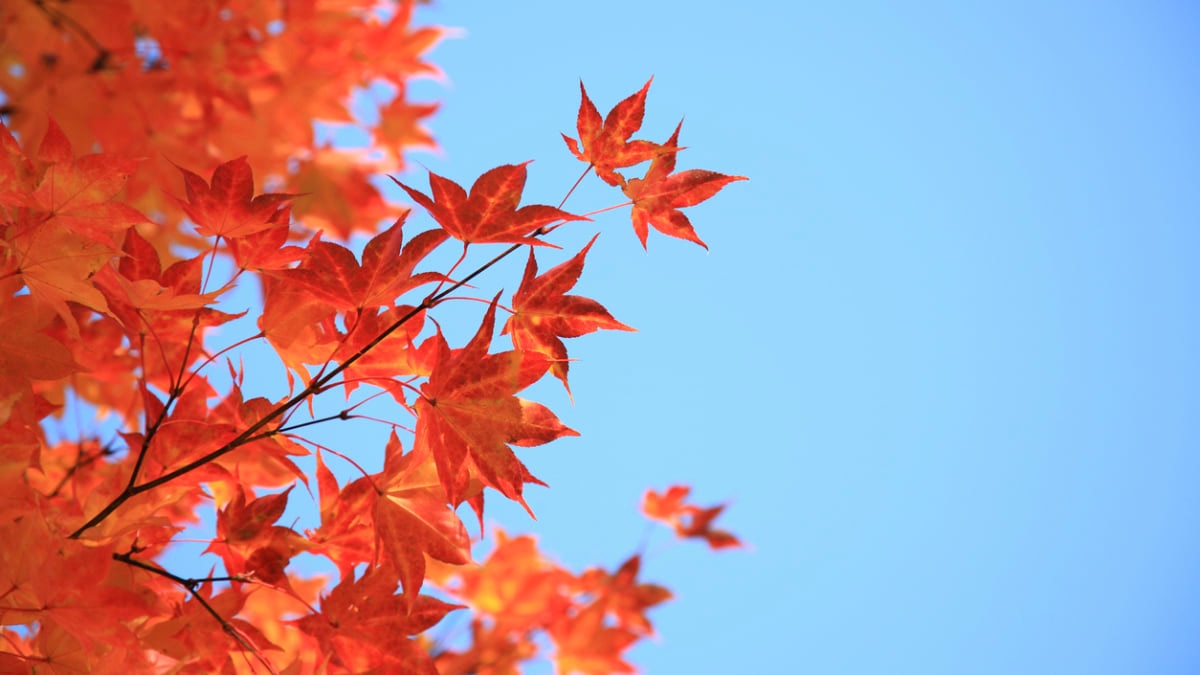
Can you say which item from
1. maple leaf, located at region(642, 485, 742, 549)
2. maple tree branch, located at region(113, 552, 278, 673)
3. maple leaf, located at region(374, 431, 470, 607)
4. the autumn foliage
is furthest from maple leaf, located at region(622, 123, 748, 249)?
maple leaf, located at region(642, 485, 742, 549)

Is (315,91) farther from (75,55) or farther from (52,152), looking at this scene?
(52,152)

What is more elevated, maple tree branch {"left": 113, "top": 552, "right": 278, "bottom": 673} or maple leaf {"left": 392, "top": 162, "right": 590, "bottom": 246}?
maple leaf {"left": 392, "top": 162, "right": 590, "bottom": 246}

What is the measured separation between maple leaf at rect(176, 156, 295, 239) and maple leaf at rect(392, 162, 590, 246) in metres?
0.12

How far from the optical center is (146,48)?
1.45 meters

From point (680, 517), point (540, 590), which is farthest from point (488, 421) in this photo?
point (680, 517)

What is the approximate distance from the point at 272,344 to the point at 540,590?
45.9 inches

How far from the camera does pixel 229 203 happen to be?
24.4 inches

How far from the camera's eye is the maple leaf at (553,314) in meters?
0.61

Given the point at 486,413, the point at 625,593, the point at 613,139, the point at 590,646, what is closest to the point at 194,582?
the point at 486,413

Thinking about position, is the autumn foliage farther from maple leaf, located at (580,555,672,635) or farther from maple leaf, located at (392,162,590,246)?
maple leaf, located at (580,555,672,635)

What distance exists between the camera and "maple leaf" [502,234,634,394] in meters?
0.61

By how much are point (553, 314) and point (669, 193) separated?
0.42 ft

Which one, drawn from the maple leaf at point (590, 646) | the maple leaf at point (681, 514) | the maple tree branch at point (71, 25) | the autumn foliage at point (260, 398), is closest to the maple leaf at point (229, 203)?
the autumn foliage at point (260, 398)

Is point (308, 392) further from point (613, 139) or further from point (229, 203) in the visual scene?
point (613, 139)
